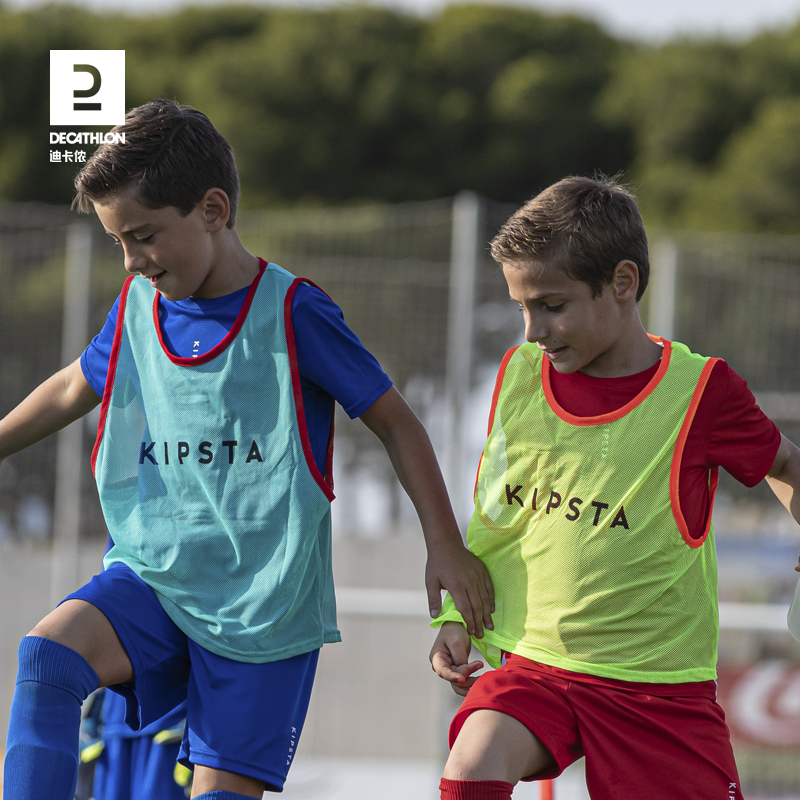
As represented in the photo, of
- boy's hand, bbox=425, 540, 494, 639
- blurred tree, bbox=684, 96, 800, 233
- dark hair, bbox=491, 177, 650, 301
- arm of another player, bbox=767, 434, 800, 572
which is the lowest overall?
boy's hand, bbox=425, 540, 494, 639

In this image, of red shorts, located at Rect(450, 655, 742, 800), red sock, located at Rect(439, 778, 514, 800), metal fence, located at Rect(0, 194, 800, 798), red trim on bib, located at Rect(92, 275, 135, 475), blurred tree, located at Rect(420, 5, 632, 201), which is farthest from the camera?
blurred tree, located at Rect(420, 5, 632, 201)

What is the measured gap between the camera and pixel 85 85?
110 inches

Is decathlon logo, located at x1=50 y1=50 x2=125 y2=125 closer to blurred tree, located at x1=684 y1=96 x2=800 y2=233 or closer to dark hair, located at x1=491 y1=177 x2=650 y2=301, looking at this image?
dark hair, located at x1=491 y1=177 x2=650 y2=301

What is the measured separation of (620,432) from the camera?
191 centimetres

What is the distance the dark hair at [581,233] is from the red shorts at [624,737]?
72 centimetres

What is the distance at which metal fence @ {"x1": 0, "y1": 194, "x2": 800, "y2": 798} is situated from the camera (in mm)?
4324

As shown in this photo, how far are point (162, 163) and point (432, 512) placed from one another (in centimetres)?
81

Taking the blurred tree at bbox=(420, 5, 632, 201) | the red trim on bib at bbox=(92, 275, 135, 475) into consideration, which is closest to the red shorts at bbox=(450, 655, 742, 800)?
the red trim on bib at bbox=(92, 275, 135, 475)

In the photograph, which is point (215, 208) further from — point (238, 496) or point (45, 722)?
point (45, 722)

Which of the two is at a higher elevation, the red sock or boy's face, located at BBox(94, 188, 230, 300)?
boy's face, located at BBox(94, 188, 230, 300)

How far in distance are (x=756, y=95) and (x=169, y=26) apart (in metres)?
11.9

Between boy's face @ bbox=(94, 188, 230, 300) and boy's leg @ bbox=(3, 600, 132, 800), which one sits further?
boy's face @ bbox=(94, 188, 230, 300)

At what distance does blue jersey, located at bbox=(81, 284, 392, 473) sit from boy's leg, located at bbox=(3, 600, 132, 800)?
0.54 m

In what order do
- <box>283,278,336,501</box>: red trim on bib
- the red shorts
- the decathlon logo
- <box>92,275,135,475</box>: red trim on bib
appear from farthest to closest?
the decathlon logo, <box>92,275,135,475</box>: red trim on bib, <box>283,278,336,501</box>: red trim on bib, the red shorts
